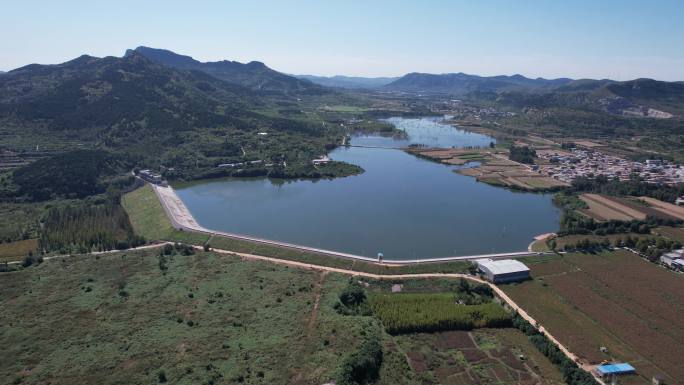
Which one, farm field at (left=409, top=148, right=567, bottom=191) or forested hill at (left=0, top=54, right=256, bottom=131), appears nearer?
farm field at (left=409, top=148, right=567, bottom=191)

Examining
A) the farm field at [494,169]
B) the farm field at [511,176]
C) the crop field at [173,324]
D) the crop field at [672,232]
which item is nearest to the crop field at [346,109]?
the farm field at [494,169]

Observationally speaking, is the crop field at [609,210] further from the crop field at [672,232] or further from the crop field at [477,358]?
the crop field at [477,358]

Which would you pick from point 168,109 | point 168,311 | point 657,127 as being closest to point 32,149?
point 168,109

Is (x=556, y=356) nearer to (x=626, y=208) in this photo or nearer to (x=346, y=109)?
(x=626, y=208)

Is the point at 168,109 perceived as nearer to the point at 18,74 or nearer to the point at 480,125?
the point at 18,74

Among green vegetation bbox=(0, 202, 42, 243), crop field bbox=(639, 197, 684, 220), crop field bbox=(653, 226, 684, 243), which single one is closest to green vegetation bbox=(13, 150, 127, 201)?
green vegetation bbox=(0, 202, 42, 243)

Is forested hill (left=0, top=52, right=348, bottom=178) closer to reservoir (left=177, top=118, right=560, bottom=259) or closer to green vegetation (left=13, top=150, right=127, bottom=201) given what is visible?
green vegetation (left=13, top=150, right=127, bottom=201)

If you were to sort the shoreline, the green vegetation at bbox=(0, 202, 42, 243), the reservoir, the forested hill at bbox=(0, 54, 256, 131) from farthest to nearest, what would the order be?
the forested hill at bbox=(0, 54, 256, 131), the reservoir, the green vegetation at bbox=(0, 202, 42, 243), the shoreline
